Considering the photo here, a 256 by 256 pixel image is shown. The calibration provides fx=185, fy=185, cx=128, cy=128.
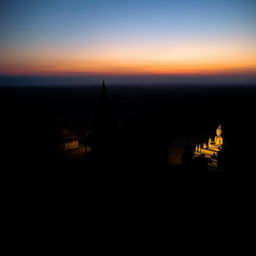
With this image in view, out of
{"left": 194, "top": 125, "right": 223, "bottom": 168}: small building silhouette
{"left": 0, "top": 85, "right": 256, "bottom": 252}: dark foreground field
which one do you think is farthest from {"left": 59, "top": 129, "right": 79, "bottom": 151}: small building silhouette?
{"left": 194, "top": 125, "right": 223, "bottom": 168}: small building silhouette

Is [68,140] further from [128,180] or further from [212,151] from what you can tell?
[212,151]

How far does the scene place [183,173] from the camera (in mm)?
16875

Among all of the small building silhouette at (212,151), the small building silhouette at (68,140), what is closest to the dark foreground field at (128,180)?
the small building silhouette at (68,140)

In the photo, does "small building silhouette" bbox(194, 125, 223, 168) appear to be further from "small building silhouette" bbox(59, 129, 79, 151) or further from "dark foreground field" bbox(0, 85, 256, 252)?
"small building silhouette" bbox(59, 129, 79, 151)

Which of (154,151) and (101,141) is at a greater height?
(101,141)

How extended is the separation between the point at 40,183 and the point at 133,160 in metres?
9.28

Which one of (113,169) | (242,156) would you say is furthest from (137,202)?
(242,156)

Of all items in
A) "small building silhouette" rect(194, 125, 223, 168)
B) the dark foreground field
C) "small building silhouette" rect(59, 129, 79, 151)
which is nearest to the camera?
the dark foreground field

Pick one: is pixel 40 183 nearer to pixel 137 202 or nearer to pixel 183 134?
pixel 137 202

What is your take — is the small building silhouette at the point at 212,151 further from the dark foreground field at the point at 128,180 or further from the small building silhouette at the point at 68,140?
the small building silhouette at the point at 68,140

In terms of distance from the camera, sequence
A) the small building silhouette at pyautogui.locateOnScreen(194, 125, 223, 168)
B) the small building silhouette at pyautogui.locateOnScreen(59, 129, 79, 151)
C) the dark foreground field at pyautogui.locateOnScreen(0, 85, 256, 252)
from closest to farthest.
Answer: the dark foreground field at pyautogui.locateOnScreen(0, 85, 256, 252), the small building silhouette at pyautogui.locateOnScreen(194, 125, 223, 168), the small building silhouette at pyautogui.locateOnScreen(59, 129, 79, 151)

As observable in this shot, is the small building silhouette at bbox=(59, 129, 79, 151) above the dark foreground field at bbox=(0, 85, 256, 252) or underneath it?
above

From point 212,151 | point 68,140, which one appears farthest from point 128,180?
point 68,140

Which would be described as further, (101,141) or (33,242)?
(101,141)
